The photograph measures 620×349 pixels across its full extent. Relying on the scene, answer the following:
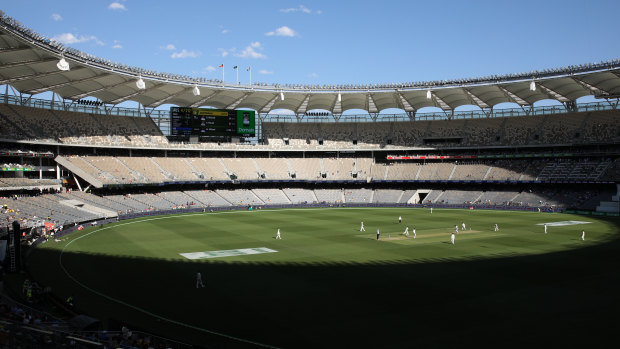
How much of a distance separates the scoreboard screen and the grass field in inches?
1386

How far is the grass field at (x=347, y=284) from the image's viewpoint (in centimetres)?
1739

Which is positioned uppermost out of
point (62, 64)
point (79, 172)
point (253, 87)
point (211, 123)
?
point (253, 87)

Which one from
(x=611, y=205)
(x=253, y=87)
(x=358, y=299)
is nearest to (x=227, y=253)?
(x=358, y=299)

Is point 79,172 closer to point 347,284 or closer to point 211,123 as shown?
point 211,123

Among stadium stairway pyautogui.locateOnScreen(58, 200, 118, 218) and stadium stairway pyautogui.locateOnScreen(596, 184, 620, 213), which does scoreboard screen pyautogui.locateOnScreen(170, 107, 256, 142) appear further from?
stadium stairway pyautogui.locateOnScreen(596, 184, 620, 213)

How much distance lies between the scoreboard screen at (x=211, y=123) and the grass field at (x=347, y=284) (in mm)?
35205

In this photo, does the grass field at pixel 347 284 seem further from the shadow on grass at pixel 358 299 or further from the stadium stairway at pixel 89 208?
the stadium stairway at pixel 89 208

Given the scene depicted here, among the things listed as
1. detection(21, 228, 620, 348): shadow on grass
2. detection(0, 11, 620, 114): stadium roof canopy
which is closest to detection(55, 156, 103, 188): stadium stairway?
detection(0, 11, 620, 114): stadium roof canopy

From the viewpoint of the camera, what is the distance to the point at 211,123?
254 ft

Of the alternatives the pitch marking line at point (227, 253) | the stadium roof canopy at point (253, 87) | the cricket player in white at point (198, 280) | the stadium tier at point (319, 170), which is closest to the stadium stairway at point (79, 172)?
the stadium tier at point (319, 170)

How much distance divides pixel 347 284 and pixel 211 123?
58.6 m

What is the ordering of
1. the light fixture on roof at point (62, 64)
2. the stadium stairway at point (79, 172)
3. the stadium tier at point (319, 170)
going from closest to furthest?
the light fixture on roof at point (62, 64)
the stadium stairway at point (79, 172)
the stadium tier at point (319, 170)

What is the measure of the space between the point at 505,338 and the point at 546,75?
2094 inches

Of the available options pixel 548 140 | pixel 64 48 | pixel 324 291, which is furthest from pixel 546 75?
pixel 64 48
